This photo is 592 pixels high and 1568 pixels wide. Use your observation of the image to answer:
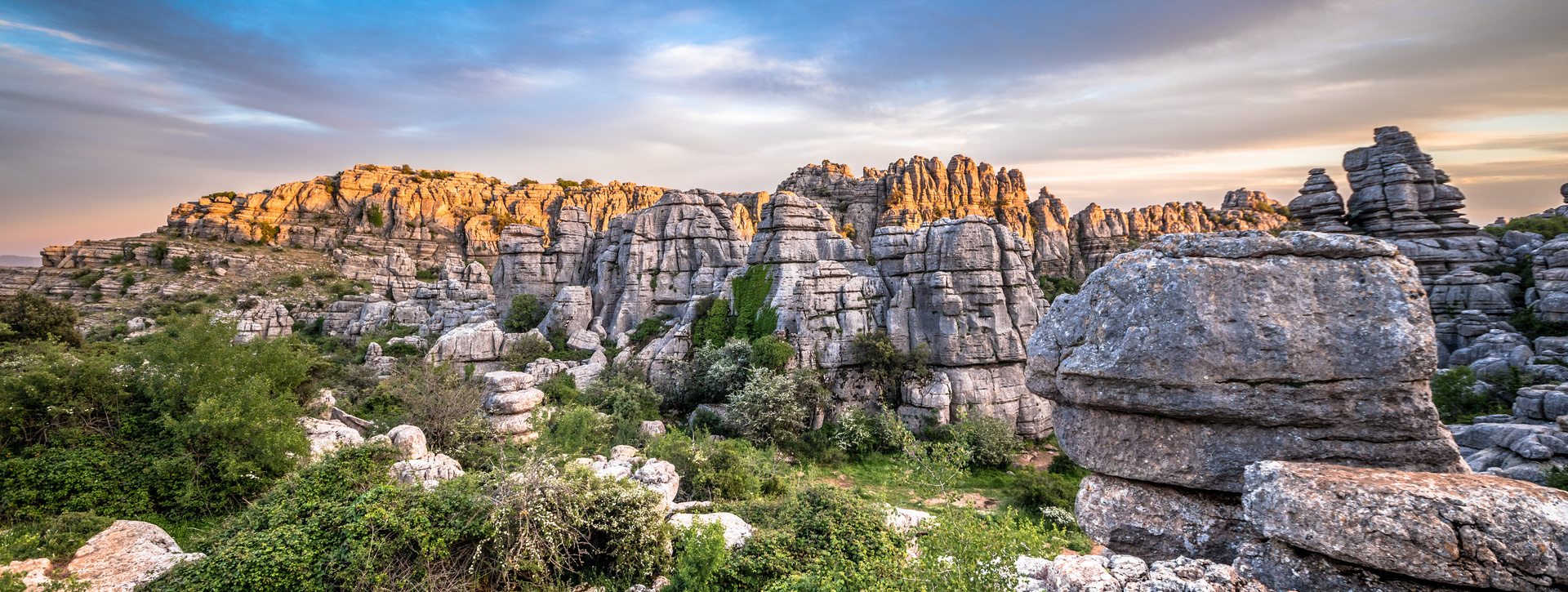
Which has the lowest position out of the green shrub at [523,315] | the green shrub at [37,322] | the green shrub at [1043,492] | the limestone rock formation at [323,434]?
the green shrub at [1043,492]

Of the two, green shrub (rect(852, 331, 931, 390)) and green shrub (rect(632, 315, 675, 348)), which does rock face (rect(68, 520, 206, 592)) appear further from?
green shrub (rect(632, 315, 675, 348))

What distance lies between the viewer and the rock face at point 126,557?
341 inches

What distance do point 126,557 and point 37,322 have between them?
28.3 meters

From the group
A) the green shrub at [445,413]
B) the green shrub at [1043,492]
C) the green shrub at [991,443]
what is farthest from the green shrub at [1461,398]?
the green shrub at [445,413]

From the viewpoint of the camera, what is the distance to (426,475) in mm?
13023

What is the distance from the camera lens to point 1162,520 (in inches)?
236

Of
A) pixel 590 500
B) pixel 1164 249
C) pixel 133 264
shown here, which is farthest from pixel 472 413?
pixel 133 264

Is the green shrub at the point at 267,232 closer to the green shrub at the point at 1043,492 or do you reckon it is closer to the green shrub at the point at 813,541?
the green shrub at the point at 813,541

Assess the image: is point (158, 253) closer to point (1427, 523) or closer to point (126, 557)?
point (126, 557)

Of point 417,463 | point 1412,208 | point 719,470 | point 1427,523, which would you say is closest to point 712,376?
point 719,470

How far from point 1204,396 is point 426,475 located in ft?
50.7

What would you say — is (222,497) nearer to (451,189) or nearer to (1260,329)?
(1260,329)

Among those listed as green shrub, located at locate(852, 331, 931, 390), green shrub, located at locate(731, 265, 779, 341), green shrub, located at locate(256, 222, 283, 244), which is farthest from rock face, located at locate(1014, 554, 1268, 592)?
green shrub, located at locate(256, 222, 283, 244)

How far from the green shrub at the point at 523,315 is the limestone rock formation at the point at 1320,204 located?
184 feet
